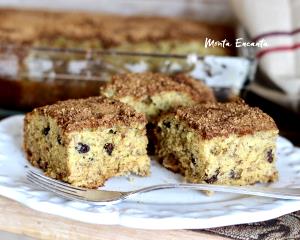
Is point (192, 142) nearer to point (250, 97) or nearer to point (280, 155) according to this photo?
point (280, 155)

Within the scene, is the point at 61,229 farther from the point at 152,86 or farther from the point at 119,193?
the point at 152,86

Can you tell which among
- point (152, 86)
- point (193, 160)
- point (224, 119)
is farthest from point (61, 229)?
point (152, 86)

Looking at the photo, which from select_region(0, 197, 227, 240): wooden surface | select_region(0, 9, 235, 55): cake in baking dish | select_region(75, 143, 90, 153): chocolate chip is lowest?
select_region(0, 197, 227, 240): wooden surface

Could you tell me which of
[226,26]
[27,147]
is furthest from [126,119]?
[226,26]

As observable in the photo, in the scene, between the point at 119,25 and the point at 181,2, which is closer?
the point at 119,25

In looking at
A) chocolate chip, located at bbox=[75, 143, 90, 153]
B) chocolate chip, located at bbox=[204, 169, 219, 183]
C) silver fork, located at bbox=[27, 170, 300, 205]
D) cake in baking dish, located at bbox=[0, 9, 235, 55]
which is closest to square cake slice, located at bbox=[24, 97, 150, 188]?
chocolate chip, located at bbox=[75, 143, 90, 153]

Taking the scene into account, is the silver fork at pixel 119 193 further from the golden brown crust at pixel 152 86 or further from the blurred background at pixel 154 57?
the blurred background at pixel 154 57

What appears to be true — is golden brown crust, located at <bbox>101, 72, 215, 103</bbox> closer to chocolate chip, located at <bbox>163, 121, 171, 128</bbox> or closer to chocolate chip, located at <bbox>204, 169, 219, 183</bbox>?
chocolate chip, located at <bbox>163, 121, 171, 128</bbox>
